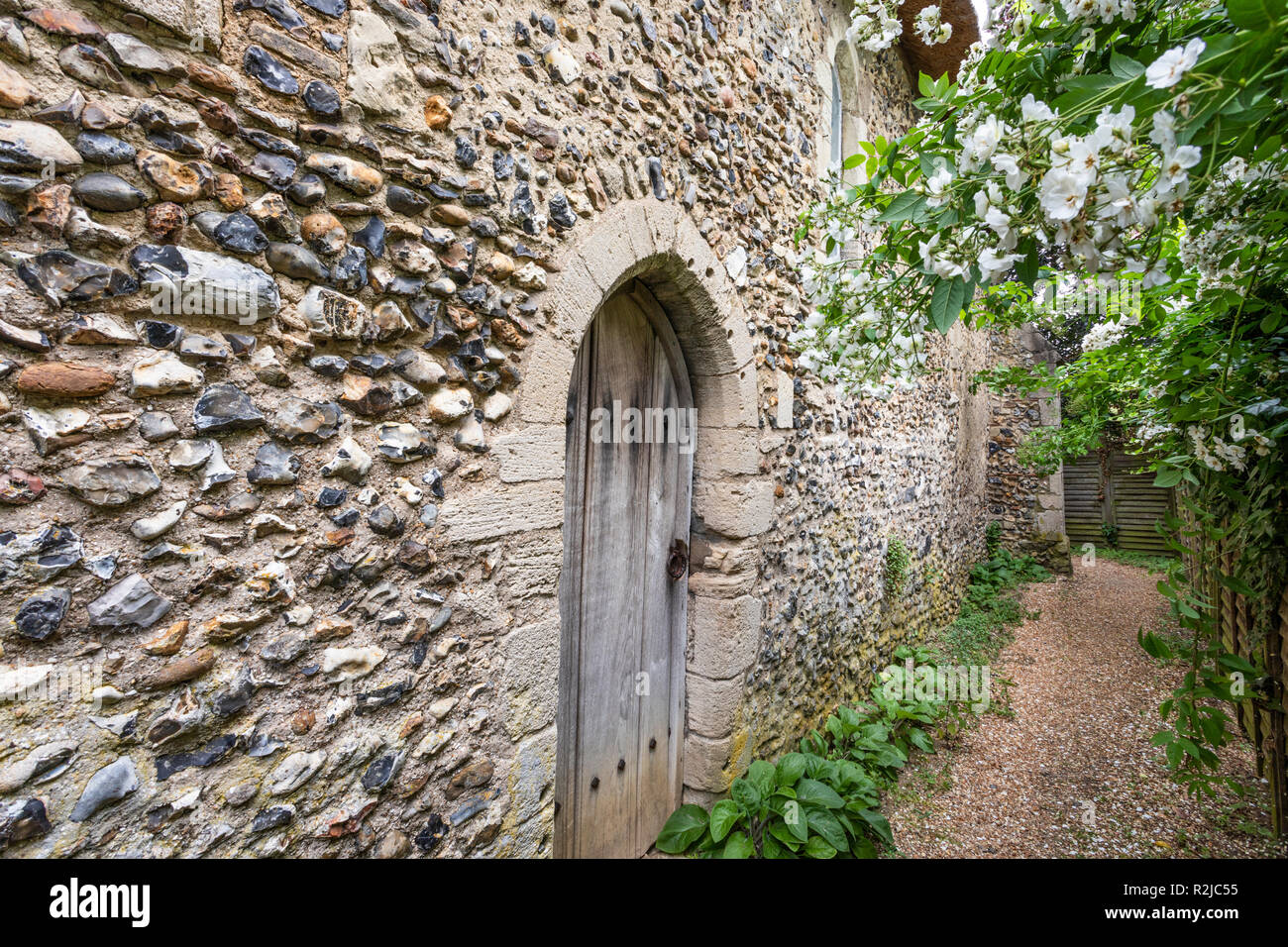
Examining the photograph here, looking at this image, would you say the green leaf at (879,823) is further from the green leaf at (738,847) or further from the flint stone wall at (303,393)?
the flint stone wall at (303,393)

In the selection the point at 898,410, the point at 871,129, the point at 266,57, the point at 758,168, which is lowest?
the point at 898,410

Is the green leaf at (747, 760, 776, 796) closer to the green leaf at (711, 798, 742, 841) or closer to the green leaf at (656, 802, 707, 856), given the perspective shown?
the green leaf at (711, 798, 742, 841)

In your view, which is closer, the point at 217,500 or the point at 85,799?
the point at 85,799

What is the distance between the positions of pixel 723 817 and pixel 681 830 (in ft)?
0.67

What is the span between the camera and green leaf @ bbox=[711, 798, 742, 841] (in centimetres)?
242

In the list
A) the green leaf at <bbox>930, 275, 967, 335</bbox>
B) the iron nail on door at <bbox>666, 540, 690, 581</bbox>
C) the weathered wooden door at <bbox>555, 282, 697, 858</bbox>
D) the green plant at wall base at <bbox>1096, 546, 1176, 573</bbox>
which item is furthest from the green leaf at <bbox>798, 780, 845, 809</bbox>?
the green plant at wall base at <bbox>1096, 546, 1176, 573</bbox>

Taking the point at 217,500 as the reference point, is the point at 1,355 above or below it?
above

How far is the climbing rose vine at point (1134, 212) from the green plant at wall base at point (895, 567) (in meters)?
2.42

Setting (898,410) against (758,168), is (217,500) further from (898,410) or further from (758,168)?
(898,410)

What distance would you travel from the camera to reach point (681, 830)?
8.21ft

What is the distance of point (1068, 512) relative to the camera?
37.2 feet

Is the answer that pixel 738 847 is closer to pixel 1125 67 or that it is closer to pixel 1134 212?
pixel 1134 212

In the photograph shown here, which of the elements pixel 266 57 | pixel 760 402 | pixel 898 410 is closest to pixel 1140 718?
pixel 898 410
